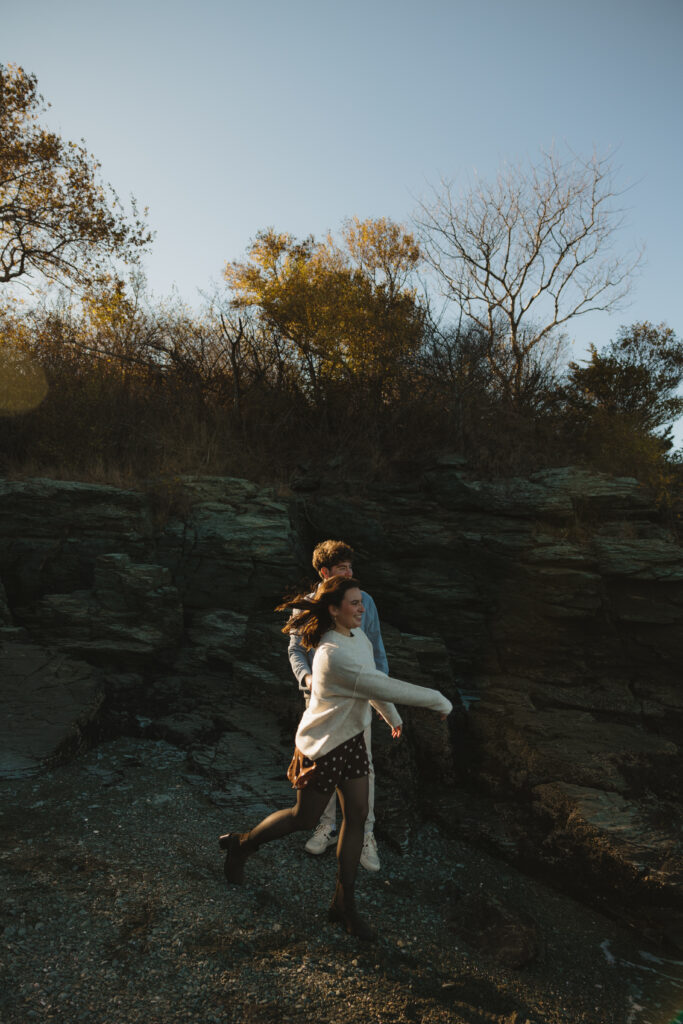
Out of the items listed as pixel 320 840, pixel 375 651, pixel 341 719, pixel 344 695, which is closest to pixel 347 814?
pixel 341 719

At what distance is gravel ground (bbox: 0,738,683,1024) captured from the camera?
2959 millimetres

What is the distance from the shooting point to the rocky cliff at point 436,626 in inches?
229

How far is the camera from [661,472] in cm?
927

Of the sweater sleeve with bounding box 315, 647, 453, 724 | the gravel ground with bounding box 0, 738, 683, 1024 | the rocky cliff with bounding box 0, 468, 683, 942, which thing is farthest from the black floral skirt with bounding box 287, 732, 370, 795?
the rocky cliff with bounding box 0, 468, 683, 942

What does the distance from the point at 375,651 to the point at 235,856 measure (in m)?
1.63

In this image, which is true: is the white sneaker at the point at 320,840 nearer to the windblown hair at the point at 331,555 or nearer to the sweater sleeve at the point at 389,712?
the sweater sleeve at the point at 389,712

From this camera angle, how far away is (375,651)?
4.40 metres

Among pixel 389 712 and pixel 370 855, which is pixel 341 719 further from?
pixel 370 855

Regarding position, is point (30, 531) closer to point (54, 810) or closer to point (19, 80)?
point (54, 810)

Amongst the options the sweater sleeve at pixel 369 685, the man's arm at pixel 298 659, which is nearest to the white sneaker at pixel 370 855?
the man's arm at pixel 298 659

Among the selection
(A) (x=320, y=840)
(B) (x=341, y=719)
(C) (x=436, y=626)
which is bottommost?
(A) (x=320, y=840)

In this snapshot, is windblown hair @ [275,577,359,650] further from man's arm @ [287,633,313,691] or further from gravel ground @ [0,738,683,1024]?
gravel ground @ [0,738,683,1024]

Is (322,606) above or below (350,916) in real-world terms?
above

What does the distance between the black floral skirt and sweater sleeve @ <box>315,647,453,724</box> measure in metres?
0.33
